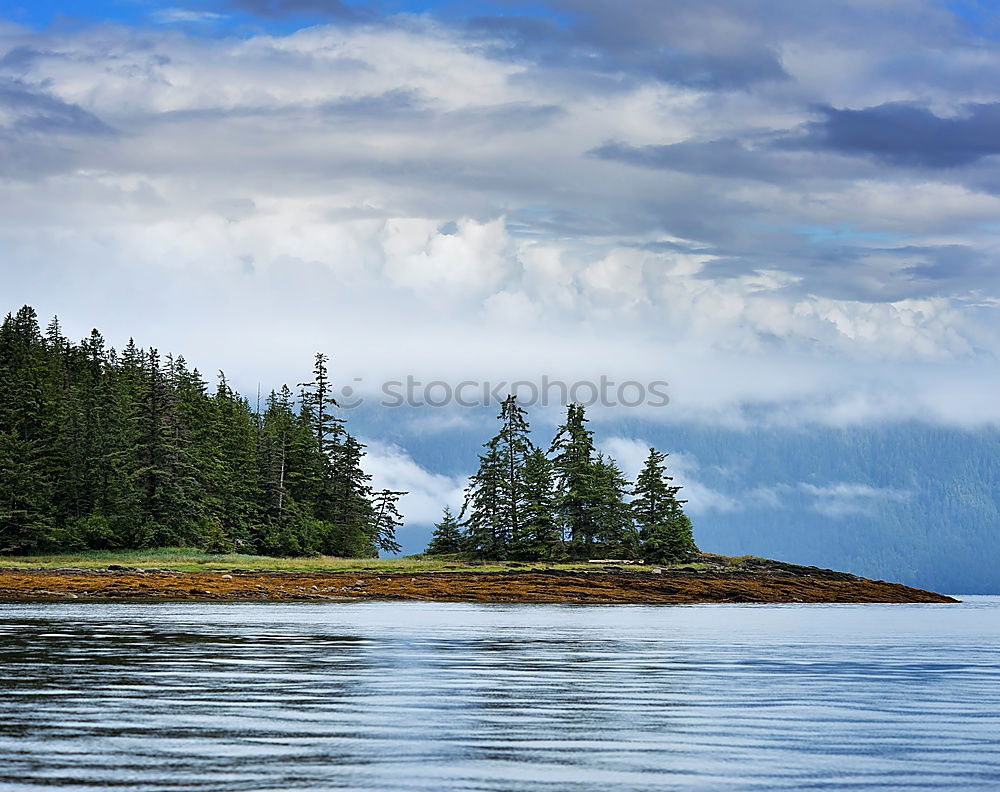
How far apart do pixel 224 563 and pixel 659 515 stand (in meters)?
36.5

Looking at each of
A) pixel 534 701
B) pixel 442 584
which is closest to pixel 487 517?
pixel 442 584

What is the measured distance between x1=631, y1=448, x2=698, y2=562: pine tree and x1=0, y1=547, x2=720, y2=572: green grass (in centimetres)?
286

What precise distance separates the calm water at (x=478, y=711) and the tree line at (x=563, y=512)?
62.3 metres

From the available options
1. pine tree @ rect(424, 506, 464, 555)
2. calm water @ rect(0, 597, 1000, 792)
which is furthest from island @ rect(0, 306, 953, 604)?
calm water @ rect(0, 597, 1000, 792)

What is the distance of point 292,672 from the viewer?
2497 cm

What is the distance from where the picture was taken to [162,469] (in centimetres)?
10356

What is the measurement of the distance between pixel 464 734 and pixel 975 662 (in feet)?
69.9

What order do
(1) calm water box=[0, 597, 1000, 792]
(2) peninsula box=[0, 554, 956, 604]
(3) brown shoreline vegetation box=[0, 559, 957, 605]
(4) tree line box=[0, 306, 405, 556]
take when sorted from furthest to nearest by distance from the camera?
(4) tree line box=[0, 306, 405, 556] → (2) peninsula box=[0, 554, 956, 604] → (3) brown shoreline vegetation box=[0, 559, 957, 605] → (1) calm water box=[0, 597, 1000, 792]

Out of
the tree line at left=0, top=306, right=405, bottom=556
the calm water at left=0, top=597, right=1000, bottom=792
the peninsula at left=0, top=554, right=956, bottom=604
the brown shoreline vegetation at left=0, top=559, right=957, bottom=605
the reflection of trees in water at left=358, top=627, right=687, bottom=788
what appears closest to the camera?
the calm water at left=0, top=597, right=1000, bottom=792

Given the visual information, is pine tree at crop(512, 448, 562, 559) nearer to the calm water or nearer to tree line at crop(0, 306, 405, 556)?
tree line at crop(0, 306, 405, 556)

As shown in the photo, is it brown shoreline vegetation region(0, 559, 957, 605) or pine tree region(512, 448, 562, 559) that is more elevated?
pine tree region(512, 448, 562, 559)

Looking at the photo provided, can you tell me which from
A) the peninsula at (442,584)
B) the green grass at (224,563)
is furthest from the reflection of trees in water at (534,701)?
the green grass at (224,563)

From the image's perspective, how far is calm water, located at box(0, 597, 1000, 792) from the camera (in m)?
13.7

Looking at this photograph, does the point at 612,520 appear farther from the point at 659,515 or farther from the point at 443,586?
the point at 443,586
